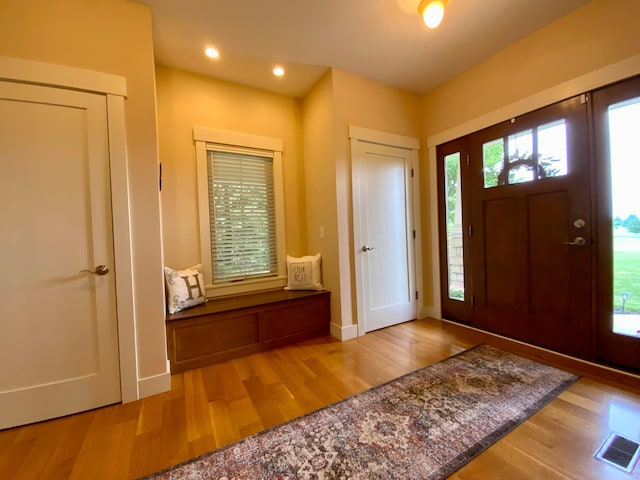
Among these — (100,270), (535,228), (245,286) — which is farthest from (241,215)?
(535,228)

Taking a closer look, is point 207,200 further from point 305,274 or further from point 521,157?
point 521,157

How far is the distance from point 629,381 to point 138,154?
388 centimetres

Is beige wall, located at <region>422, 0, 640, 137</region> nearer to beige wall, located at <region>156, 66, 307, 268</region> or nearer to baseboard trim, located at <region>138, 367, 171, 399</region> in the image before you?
beige wall, located at <region>156, 66, 307, 268</region>

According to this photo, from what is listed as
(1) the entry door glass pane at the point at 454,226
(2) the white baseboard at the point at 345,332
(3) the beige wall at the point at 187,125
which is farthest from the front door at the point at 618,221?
(3) the beige wall at the point at 187,125

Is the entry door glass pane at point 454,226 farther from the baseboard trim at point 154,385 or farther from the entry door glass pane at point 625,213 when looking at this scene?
the baseboard trim at point 154,385

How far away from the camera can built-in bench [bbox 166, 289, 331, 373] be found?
2.21 metres

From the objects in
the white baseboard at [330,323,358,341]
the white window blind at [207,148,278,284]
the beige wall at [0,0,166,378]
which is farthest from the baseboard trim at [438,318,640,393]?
the beige wall at [0,0,166,378]

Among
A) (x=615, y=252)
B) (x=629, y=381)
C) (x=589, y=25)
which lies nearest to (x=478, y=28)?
(x=589, y=25)

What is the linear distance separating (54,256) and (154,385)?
113cm

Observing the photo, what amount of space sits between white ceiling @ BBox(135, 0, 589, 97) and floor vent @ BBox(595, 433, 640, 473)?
9.62 ft

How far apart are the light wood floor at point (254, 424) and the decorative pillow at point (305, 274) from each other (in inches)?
33.3

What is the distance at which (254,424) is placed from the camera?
5.10ft

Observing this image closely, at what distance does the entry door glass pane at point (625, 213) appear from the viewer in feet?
6.03

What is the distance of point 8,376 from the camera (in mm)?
1593
